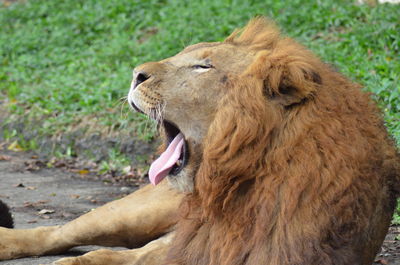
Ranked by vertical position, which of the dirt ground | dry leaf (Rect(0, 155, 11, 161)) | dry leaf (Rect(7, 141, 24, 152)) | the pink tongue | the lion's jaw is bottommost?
dry leaf (Rect(7, 141, 24, 152))

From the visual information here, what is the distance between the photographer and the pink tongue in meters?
3.50

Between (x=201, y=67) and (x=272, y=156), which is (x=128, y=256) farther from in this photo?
(x=272, y=156)

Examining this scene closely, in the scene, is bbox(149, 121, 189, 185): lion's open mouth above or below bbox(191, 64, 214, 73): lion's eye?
below

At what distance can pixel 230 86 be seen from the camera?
3.40m

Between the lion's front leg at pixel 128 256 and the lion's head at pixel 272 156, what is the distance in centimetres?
80

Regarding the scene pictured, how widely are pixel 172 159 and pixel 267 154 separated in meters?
0.48

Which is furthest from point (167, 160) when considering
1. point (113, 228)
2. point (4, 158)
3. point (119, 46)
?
point (119, 46)

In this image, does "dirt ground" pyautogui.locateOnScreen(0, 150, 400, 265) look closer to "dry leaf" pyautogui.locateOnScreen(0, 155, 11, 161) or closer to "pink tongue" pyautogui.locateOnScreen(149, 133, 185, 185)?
"dry leaf" pyautogui.locateOnScreen(0, 155, 11, 161)

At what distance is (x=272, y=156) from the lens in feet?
10.5

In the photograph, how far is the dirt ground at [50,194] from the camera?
16.0ft

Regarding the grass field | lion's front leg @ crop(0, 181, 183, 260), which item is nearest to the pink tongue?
lion's front leg @ crop(0, 181, 183, 260)

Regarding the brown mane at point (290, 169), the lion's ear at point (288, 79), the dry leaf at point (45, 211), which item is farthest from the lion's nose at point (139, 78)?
the dry leaf at point (45, 211)

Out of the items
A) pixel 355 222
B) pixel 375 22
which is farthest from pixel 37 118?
pixel 355 222

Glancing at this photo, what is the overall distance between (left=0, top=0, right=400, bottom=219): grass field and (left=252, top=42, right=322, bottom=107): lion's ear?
2.88m
